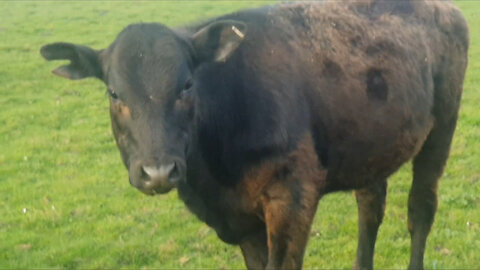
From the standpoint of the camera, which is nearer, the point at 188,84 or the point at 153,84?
the point at 153,84

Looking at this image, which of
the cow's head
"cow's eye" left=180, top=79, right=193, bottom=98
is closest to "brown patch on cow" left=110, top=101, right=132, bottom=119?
the cow's head

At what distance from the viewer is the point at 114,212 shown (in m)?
8.08

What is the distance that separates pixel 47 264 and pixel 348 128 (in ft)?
12.1

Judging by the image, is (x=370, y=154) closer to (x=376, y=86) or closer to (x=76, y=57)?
(x=376, y=86)

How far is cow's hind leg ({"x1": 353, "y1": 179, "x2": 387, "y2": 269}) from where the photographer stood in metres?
6.38

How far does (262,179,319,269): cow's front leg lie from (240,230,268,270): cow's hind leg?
440 mm

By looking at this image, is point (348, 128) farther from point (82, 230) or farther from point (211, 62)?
point (82, 230)

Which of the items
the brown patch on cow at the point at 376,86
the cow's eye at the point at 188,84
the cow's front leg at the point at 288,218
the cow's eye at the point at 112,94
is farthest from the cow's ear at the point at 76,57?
the brown patch on cow at the point at 376,86

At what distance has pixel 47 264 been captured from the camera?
6750 millimetres

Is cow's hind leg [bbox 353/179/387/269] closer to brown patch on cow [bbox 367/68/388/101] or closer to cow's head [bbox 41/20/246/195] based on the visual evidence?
brown patch on cow [bbox 367/68/388/101]

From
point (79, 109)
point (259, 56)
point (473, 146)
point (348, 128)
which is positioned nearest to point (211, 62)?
point (259, 56)

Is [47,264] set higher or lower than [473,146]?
higher

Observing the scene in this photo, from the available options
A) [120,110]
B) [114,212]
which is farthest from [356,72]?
[114,212]

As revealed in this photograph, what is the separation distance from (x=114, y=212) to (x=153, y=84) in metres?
4.48
